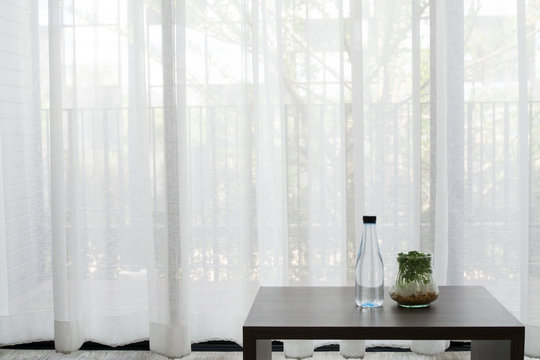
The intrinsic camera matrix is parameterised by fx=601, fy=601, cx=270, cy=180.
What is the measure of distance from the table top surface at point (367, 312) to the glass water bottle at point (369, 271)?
4 centimetres

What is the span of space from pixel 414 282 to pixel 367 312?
187mm

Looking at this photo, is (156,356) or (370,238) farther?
(156,356)

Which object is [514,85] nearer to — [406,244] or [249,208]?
[406,244]

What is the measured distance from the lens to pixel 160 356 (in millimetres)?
2912

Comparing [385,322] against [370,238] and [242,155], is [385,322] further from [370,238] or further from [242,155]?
[242,155]

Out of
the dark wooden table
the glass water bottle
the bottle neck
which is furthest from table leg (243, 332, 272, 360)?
the bottle neck

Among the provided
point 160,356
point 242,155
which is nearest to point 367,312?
point 242,155

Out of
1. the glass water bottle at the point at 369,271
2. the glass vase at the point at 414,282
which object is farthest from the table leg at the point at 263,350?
the glass vase at the point at 414,282

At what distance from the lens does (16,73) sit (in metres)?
2.92

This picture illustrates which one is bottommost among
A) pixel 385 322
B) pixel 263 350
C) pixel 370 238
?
pixel 263 350

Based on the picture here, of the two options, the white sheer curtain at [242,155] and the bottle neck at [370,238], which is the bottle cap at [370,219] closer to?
the bottle neck at [370,238]

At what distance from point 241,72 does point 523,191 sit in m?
1.39

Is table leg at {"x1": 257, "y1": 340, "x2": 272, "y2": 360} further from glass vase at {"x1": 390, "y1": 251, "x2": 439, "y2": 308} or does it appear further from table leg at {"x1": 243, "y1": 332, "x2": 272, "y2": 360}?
glass vase at {"x1": 390, "y1": 251, "x2": 439, "y2": 308}

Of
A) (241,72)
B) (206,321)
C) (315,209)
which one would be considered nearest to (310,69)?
(241,72)
